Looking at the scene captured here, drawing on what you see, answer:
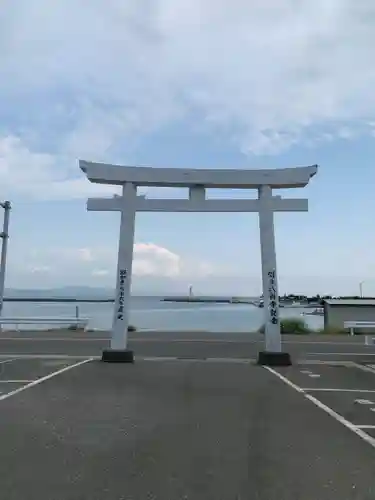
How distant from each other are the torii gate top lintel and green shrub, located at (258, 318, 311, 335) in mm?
14424

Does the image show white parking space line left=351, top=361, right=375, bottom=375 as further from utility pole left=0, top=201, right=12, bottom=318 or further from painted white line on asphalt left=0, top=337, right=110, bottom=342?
utility pole left=0, top=201, right=12, bottom=318

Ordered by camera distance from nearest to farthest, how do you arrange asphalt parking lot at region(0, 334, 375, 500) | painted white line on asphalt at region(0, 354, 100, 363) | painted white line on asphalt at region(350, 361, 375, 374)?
asphalt parking lot at region(0, 334, 375, 500), painted white line on asphalt at region(350, 361, 375, 374), painted white line on asphalt at region(0, 354, 100, 363)

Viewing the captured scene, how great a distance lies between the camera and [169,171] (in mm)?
15898

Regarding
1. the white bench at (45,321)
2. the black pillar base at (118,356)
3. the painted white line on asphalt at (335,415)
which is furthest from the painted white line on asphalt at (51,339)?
the painted white line on asphalt at (335,415)

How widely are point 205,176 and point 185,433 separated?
967 centimetres

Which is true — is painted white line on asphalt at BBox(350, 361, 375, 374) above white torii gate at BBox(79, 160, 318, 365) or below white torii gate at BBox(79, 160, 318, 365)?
below

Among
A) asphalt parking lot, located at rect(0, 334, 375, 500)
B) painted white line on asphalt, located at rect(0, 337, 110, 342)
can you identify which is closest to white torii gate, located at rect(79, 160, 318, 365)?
asphalt parking lot, located at rect(0, 334, 375, 500)

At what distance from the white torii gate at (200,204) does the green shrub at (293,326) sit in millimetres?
13826

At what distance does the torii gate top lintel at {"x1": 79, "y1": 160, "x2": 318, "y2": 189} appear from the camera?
624 inches

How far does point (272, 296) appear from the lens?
51.6 feet

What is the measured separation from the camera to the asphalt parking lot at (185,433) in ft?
16.9

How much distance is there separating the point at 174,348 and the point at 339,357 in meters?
5.16

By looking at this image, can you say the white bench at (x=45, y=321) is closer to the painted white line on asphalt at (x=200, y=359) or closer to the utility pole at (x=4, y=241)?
the utility pole at (x=4, y=241)

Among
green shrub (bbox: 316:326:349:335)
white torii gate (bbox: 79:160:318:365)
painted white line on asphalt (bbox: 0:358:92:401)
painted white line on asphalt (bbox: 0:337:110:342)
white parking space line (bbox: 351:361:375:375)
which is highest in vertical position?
white torii gate (bbox: 79:160:318:365)
